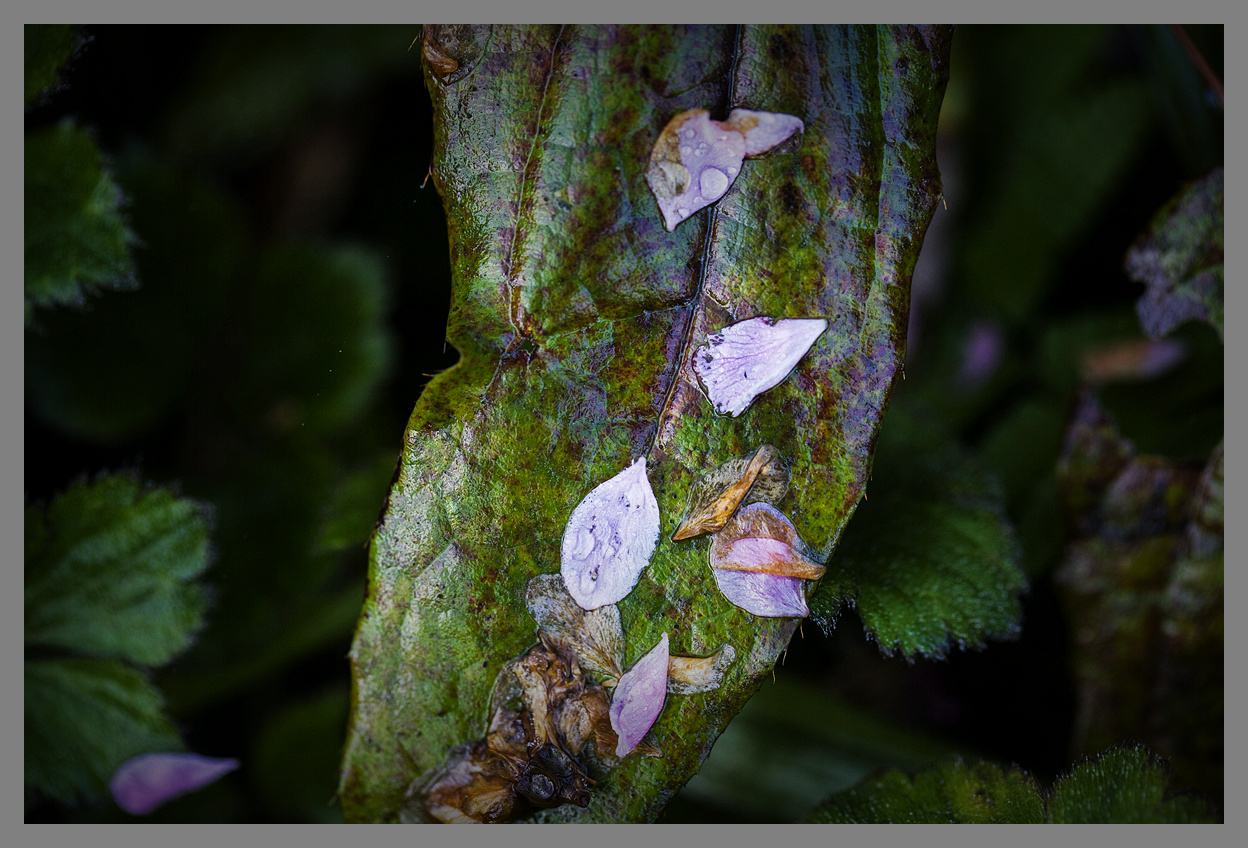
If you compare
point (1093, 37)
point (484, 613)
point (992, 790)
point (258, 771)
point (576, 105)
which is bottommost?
point (258, 771)

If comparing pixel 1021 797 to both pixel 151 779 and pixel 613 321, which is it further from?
pixel 151 779

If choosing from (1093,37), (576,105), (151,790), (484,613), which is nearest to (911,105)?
(576,105)

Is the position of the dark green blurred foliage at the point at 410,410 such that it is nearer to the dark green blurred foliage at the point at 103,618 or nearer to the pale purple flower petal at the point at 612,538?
the dark green blurred foliage at the point at 103,618

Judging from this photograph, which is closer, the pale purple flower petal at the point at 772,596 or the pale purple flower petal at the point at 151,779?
the pale purple flower petal at the point at 772,596

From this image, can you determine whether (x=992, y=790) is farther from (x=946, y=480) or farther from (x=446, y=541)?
(x=446, y=541)

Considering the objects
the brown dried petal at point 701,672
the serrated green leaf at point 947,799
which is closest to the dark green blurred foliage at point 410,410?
the serrated green leaf at point 947,799
